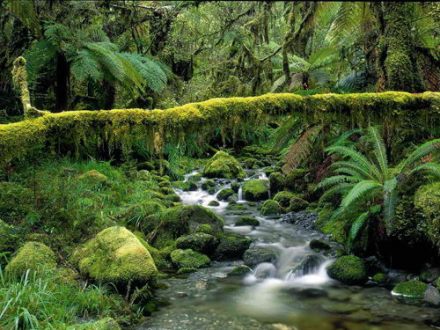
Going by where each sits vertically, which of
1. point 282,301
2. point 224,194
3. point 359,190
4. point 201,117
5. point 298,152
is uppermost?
point 201,117

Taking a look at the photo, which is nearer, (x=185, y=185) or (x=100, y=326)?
(x=100, y=326)

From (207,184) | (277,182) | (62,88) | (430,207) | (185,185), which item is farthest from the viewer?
(207,184)

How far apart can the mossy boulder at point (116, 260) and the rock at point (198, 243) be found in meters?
1.39

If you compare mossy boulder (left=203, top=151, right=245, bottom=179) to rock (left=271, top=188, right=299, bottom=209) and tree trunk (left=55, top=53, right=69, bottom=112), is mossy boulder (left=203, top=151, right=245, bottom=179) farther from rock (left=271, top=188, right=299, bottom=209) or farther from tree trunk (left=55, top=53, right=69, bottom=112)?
tree trunk (left=55, top=53, right=69, bottom=112)

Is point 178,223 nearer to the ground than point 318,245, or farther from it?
farther from it

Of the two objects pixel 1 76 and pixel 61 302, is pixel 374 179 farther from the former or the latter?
pixel 1 76

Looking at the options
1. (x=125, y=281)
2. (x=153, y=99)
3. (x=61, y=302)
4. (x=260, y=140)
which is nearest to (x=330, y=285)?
(x=125, y=281)

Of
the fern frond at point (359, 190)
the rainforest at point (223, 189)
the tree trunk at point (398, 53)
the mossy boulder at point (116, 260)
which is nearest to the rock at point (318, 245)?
the rainforest at point (223, 189)

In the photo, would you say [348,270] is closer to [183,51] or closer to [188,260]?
[188,260]

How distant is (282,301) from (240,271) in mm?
1005

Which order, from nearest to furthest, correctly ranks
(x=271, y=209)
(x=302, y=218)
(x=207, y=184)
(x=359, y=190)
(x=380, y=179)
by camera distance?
(x=359, y=190), (x=380, y=179), (x=302, y=218), (x=271, y=209), (x=207, y=184)

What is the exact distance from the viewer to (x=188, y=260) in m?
6.45

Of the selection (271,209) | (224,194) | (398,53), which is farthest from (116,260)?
(224,194)

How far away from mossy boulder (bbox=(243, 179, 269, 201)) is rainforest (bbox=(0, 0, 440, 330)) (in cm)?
6
